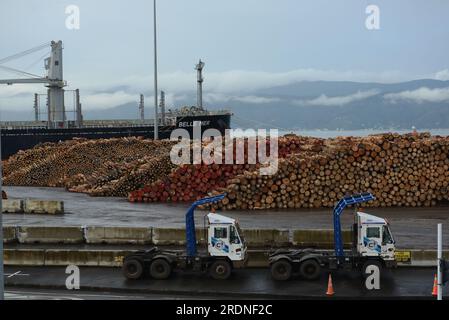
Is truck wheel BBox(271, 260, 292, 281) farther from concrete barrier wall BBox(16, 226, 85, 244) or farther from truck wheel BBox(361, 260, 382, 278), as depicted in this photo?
concrete barrier wall BBox(16, 226, 85, 244)

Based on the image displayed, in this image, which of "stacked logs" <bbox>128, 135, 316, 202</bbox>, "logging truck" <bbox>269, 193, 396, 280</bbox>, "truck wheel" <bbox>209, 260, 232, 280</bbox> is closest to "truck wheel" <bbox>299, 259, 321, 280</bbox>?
"logging truck" <bbox>269, 193, 396, 280</bbox>

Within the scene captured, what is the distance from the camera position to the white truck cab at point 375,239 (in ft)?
51.8

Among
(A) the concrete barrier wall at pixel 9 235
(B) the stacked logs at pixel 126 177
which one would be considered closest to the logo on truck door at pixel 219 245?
(A) the concrete barrier wall at pixel 9 235

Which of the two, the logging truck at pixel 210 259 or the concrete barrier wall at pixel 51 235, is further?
the concrete barrier wall at pixel 51 235

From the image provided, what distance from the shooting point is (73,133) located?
64375 mm

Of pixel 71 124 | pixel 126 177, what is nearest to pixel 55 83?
pixel 71 124

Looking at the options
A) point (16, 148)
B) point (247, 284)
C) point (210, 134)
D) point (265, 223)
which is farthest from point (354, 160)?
point (16, 148)

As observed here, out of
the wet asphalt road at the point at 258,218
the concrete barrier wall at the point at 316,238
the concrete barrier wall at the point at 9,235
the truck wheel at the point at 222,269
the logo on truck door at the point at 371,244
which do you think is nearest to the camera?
the logo on truck door at the point at 371,244

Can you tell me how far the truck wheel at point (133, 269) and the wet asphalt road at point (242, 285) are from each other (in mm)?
215

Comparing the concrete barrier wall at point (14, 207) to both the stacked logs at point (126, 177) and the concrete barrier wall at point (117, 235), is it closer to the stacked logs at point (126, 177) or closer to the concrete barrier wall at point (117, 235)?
the stacked logs at point (126, 177)

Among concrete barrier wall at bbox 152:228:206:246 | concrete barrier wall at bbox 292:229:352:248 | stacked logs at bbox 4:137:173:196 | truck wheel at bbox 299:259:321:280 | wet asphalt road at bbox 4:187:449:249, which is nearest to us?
truck wheel at bbox 299:259:321:280

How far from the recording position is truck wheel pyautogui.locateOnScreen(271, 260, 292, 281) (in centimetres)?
1573

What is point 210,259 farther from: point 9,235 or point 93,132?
point 93,132

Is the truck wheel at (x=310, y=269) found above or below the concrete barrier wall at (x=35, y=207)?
below
